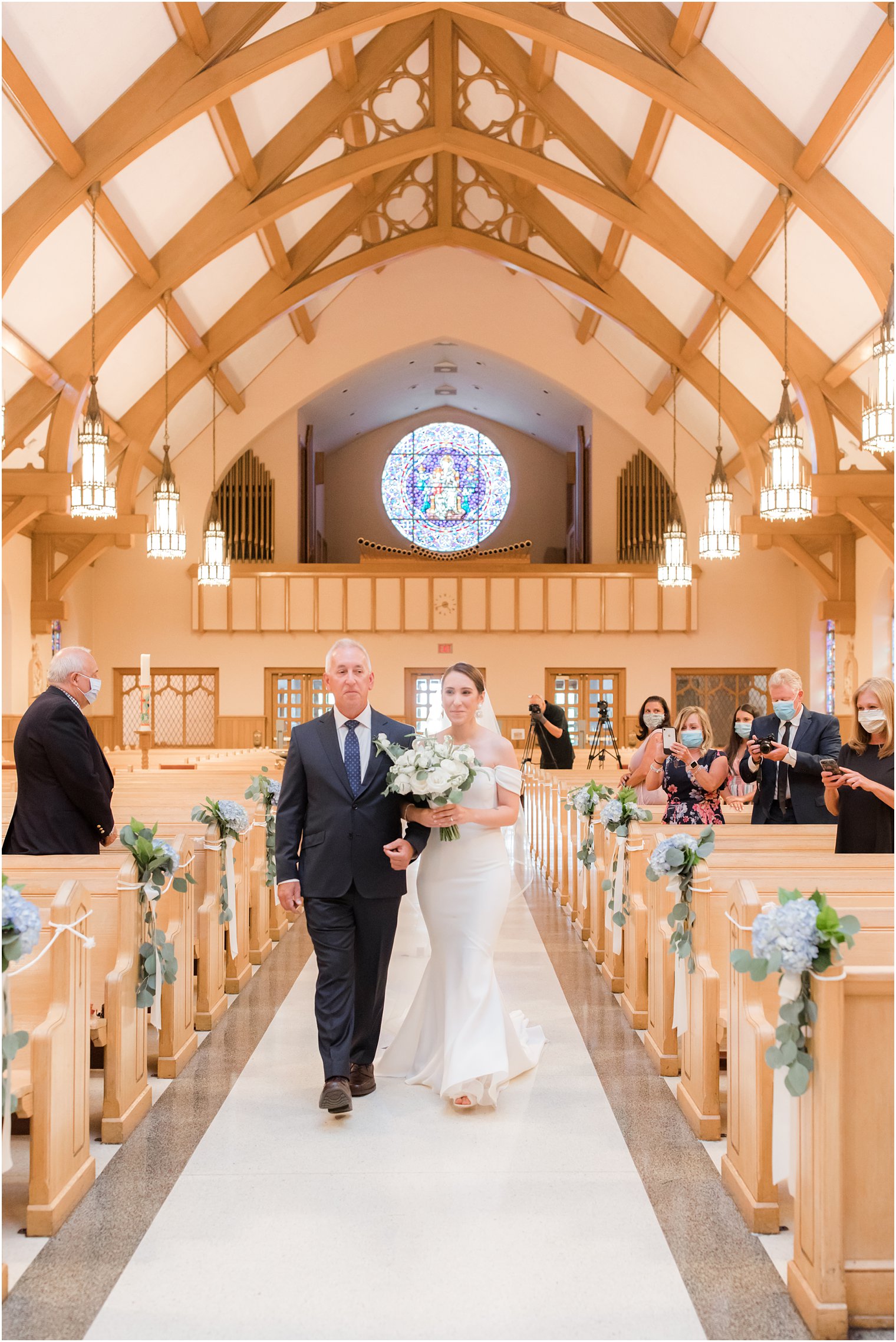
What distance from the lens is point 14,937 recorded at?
2.46 metres

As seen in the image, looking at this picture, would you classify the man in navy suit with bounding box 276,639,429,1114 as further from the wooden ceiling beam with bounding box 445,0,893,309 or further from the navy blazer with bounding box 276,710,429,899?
the wooden ceiling beam with bounding box 445,0,893,309

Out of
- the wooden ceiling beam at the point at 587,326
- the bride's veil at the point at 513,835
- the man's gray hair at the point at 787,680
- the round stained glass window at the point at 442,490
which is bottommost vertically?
A: the bride's veil at the point at 513,835

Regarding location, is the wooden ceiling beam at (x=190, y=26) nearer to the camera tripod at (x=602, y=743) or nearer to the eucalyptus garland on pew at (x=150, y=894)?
the camera tripod at (x=602, y=743)

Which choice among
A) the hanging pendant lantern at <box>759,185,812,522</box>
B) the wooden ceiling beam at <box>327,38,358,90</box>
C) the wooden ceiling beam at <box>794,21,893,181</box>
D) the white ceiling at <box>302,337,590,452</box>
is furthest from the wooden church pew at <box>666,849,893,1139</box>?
the white ceiling at <box>302,337,590,452</box>

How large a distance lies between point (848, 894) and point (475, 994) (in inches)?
51.6

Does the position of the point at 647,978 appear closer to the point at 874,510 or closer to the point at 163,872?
the point at 163,872

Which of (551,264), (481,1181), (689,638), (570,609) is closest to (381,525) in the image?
(570,609)

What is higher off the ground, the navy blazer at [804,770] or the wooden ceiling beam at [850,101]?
the wooden ceiling beam at [850,101]

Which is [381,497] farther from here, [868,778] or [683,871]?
[683,871]

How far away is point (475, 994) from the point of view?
373cm

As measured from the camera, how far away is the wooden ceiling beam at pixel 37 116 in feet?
25.5

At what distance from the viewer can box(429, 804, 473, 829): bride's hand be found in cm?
367

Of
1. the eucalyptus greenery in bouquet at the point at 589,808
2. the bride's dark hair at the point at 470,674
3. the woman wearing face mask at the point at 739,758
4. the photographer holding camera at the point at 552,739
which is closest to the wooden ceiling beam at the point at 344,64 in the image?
the photographer holding camera at the point at 552,739

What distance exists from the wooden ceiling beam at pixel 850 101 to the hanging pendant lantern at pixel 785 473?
5.78 feet
